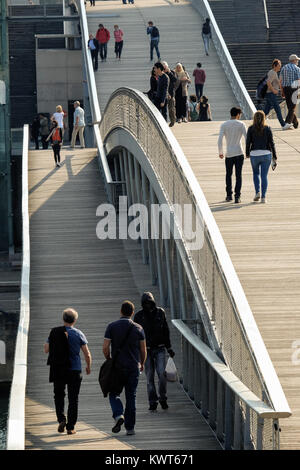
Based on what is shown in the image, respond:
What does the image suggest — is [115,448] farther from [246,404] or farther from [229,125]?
[229,125]

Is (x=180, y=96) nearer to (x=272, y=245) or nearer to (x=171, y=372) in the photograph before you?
(x=272, y=245)

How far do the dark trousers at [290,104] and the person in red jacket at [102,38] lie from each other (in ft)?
50.8

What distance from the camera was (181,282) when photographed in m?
18.2

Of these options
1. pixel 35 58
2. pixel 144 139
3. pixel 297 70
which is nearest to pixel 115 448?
pixel 144 139

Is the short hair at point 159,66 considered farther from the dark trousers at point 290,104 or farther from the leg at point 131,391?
the leg at point 131,391

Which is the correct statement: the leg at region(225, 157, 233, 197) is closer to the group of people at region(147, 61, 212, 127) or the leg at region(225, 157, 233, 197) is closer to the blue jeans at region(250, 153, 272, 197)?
the blue jeans at region(250, 153, 272, 197)

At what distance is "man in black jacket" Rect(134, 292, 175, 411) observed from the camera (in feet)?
47.8

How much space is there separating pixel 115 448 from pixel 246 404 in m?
1.63

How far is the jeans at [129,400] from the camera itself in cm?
1377

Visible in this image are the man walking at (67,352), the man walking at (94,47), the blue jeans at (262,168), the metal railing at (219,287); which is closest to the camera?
the metal railing at (219,287)

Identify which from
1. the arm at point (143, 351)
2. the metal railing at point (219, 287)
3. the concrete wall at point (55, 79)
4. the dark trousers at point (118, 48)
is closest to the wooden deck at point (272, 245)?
the metal railing at point (219, 287)

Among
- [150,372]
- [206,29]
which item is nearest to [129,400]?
[150,372]

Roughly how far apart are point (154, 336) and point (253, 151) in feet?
16.6
